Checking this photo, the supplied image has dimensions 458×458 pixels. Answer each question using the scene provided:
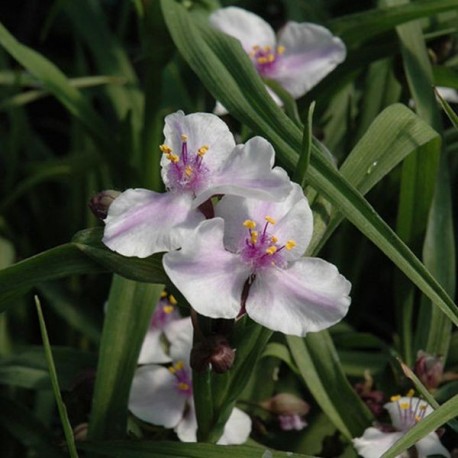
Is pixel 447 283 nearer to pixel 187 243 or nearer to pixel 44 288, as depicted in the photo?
pixel 187 243

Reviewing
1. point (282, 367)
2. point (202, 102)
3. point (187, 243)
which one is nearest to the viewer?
point (187, 243)

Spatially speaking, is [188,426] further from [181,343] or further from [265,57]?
[265,57]

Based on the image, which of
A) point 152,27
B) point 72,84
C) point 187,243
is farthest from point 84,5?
point 187,243

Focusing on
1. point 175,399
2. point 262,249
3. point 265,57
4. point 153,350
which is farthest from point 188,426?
point 265,57

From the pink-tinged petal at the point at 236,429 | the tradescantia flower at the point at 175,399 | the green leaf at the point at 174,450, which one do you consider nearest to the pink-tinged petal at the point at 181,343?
the tradescantia flower at the point at 175,399

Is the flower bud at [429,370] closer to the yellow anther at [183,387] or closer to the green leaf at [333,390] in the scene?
the green leaf at [333,390]

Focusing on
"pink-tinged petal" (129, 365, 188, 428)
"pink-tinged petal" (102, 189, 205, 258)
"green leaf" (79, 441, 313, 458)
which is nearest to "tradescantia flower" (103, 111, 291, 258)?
"pink-tinged petal" (102, 189, 205, 258)

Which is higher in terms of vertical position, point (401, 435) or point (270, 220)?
point (270, 220)
